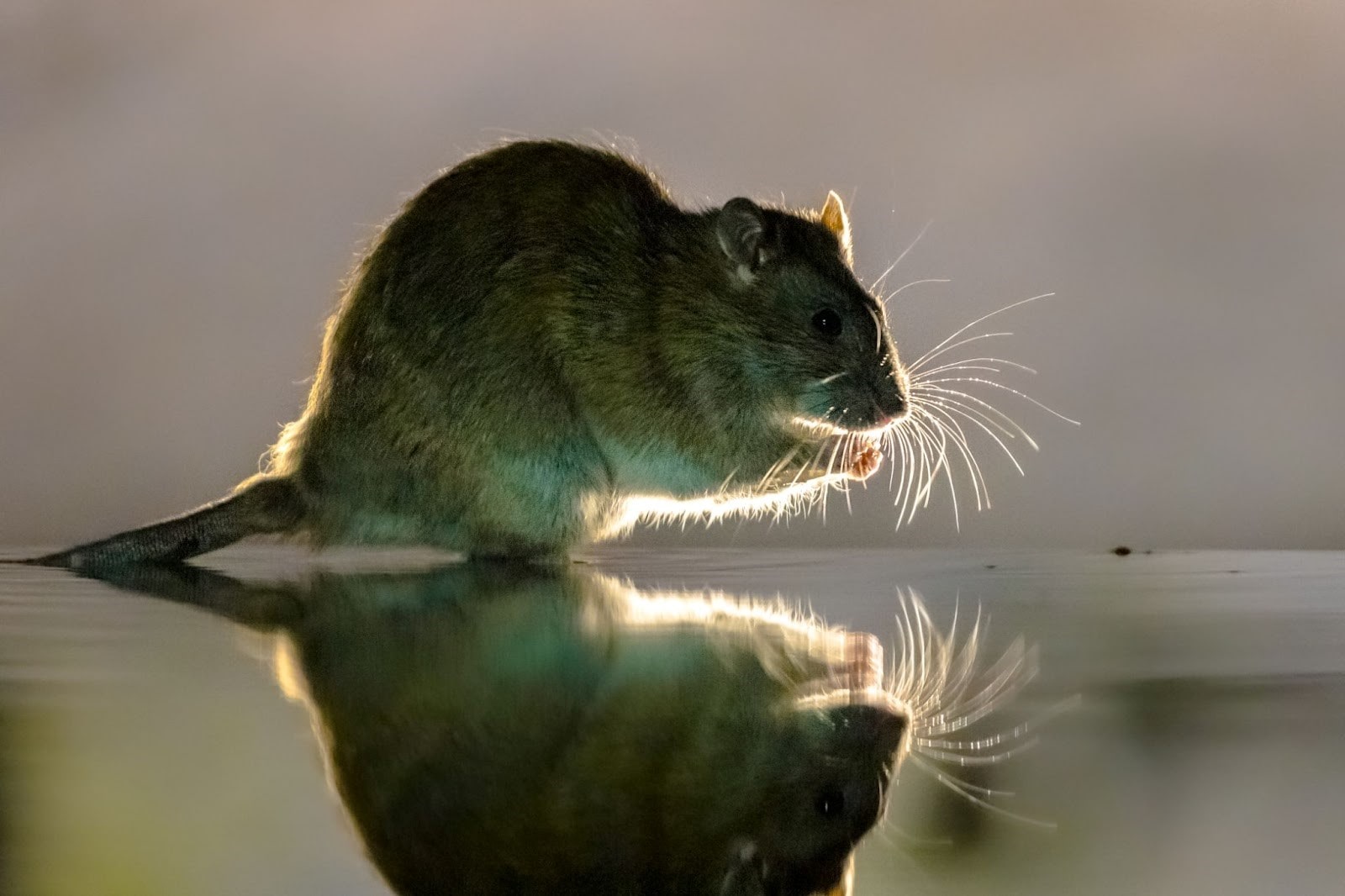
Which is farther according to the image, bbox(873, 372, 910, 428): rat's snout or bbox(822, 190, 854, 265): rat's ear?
bbox(822, 190, 854, 265): rat's ear

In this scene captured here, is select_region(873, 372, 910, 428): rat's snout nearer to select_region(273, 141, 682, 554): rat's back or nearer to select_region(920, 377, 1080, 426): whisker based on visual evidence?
select_region(920, 377, 1080, 426): whisker

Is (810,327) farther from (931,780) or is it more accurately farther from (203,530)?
(931,780)

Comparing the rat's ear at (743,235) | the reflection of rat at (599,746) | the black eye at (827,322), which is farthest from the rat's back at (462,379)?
the reflection of rat at (599,746)

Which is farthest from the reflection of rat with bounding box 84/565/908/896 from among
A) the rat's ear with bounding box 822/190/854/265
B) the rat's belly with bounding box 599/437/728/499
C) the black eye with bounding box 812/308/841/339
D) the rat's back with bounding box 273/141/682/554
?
the rat's ear with bounding box 822/190/854/265

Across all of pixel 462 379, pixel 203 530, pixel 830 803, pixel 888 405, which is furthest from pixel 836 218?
pixel 830 803

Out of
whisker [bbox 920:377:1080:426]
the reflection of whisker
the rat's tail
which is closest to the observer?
the reflection of whisker

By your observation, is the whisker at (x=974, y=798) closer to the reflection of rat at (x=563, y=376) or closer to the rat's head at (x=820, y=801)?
the rat's head at (x=820, y=801)
